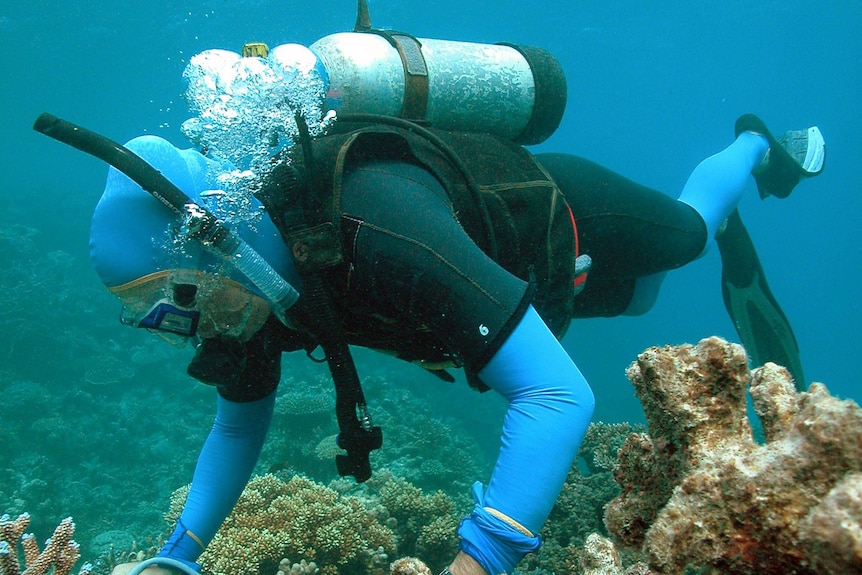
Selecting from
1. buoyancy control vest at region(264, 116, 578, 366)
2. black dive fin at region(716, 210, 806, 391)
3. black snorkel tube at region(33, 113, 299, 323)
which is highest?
black dive fin at region(716, 210, 806, 391)

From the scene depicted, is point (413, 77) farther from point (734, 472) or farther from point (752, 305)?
point (752, 305)

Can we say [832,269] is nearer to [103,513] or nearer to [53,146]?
[103,513]

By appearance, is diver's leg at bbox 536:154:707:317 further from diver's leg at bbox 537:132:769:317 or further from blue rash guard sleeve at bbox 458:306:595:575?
blue rash guard sleeve at bbox 458:306:595:575

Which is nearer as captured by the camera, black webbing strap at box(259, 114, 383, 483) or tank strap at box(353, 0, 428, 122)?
black webbing strap at box(259, 114, 383, 483)

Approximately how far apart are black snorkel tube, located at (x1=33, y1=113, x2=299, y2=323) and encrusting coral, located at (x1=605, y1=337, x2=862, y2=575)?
5.33 ft

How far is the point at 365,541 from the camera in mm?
4246

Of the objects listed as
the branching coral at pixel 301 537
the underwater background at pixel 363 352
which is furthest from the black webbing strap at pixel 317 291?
the underwater background at pixel 363 352

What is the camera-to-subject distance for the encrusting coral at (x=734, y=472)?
0.96m

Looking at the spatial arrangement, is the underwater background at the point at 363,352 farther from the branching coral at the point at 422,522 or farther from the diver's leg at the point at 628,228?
the diver's leg at the point at 628,228

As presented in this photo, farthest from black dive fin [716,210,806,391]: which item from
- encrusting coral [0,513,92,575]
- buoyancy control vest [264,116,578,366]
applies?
encrusting coral [0,513,92,575]

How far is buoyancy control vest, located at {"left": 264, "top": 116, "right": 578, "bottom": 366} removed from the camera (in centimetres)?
238

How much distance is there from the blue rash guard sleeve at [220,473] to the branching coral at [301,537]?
87 cm

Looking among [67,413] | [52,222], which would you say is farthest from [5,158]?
[67,413]

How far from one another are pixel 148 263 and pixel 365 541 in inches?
115
